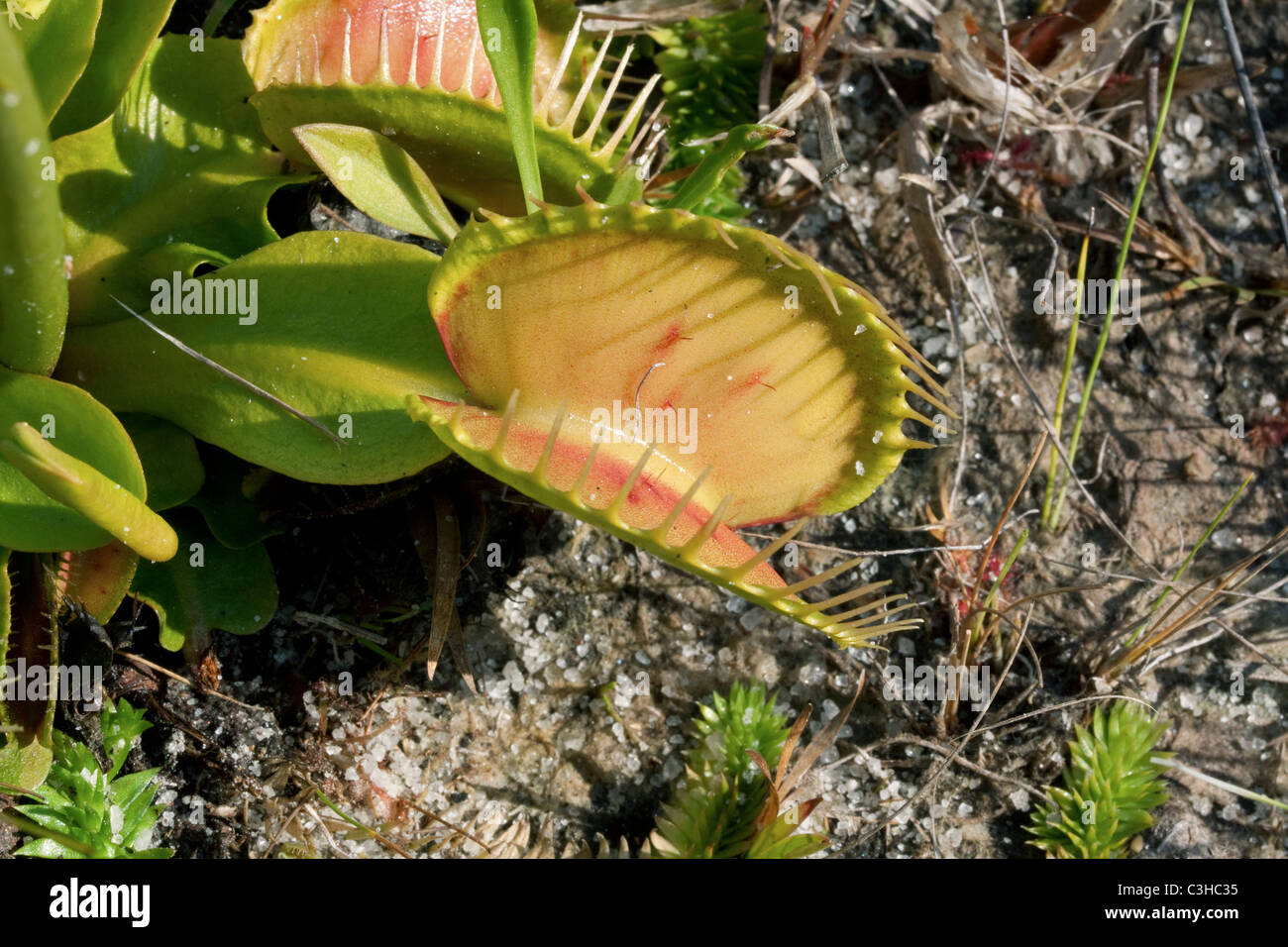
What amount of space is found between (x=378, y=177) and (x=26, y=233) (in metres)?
0.50

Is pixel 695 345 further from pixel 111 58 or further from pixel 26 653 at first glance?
pixel 26 653

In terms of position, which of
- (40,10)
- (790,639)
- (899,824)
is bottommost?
(899,824)

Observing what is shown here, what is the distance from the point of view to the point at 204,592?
1.51 metres

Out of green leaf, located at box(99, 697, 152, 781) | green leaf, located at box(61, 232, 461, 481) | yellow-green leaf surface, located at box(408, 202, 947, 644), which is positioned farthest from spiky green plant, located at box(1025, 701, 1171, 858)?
green leaf, located at box(99, 697, 152, 781)

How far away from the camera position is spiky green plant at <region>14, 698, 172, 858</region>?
1.37 meters

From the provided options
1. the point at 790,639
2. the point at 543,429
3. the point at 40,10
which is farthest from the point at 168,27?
the point at 790,639

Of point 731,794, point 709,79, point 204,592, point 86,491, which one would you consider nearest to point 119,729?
point 204,592

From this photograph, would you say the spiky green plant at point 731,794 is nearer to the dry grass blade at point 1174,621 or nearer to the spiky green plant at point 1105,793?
the spiky green plant at point 1105,793

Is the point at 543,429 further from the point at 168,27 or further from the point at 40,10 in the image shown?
the point at 168,27

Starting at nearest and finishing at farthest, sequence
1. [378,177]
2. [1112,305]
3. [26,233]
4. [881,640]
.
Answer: [26,233] → [378,177] → [881,640] → [1112,305]

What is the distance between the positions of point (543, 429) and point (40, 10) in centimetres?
87

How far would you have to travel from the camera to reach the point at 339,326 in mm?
1336

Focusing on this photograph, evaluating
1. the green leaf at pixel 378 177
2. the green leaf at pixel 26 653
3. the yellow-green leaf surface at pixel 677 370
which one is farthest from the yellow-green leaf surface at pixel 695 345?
the green leaf at pixel 26 653

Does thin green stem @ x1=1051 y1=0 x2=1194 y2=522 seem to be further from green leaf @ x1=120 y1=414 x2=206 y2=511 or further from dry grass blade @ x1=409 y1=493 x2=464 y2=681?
green leaf @ x1=120 y1=414 x2=206 y2=511
